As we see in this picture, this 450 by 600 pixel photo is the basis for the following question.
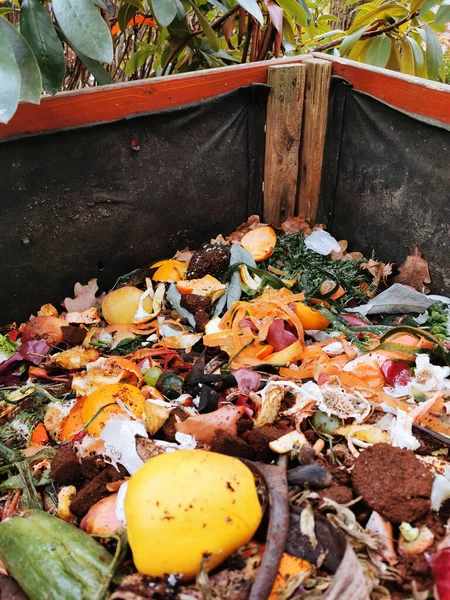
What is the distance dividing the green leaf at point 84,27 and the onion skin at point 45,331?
1311mm

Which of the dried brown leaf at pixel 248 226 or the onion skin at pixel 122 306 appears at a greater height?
the dried brown leaf at pixel 248 226

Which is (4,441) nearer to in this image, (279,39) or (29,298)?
→ (29,298)

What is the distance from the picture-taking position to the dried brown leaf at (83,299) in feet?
9.70

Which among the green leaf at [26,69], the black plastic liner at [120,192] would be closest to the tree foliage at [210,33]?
the green leaf at [26,69]

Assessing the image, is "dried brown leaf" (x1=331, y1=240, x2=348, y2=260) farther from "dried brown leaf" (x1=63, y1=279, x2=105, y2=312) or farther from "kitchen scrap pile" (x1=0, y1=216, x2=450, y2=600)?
"dried brown leaf" (x1=63, y1=279, x2=105, y2=312)

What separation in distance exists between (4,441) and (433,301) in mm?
2061

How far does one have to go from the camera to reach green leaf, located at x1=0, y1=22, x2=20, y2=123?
5.65 ft

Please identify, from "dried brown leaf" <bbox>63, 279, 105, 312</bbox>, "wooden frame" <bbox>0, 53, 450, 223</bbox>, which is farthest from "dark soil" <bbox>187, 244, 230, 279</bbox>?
"wooden frame" <bbox>0, 53, 450, 223</bbox>

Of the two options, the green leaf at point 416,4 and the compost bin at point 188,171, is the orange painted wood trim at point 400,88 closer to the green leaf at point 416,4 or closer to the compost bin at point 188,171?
the compost bin at point 188,171

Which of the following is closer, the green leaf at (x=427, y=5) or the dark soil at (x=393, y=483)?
the dark soil at (x=393, y=483)

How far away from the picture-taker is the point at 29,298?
289 centimetres

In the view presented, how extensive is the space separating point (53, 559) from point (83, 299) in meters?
1.77

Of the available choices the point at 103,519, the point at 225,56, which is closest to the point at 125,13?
the point at 225,56

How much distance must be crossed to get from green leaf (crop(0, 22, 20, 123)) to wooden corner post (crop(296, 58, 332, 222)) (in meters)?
1.84
